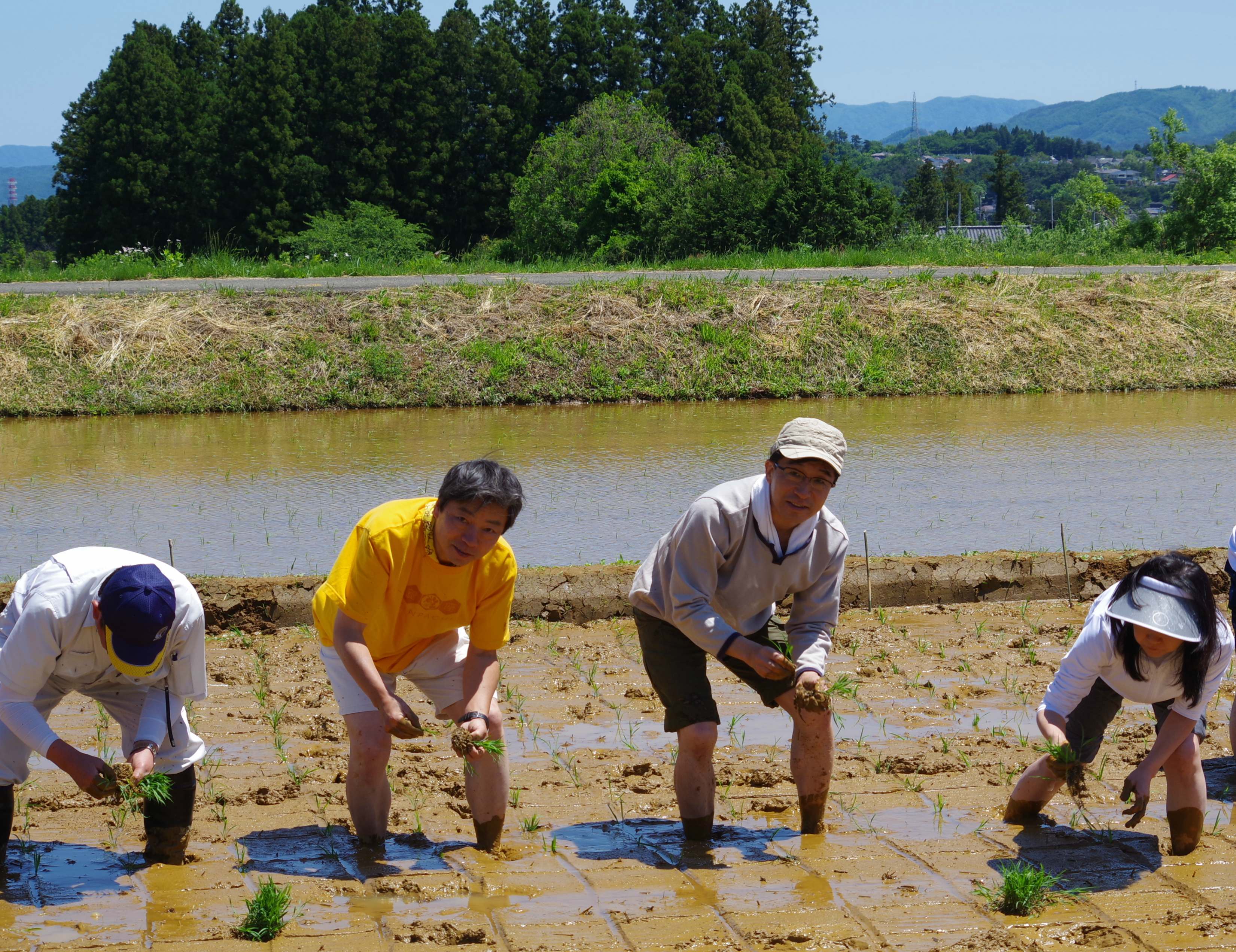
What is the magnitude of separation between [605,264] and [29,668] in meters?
20.9

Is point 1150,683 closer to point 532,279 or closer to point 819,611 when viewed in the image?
point 819,611

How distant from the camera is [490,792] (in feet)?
13.8

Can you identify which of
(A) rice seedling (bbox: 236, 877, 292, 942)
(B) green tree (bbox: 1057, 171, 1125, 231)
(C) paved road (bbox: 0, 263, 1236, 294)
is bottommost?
(A) rice seedling (bbox: 236, 877, 292, 942)

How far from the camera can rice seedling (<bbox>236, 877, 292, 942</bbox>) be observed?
138 inches

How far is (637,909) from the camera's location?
373cm

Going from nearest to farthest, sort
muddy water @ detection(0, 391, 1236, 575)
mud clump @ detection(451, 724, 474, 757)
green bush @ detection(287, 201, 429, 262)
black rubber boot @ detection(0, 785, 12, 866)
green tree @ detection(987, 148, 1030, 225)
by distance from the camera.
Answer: black rubber boot @ detection(0, 785, 12, 866), mud clump @ detection(451, 724, 474, 757), muddy water @ detection(0, 391, 1236, 575), green bush @ detection(287, 201, 429, 262), green tree @ detection(987, 148, 1030, 225)

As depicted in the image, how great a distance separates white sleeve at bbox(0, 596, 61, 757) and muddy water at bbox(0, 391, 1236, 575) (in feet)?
13.8

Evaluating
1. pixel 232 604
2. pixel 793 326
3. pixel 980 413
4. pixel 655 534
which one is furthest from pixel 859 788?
pixel 793 326

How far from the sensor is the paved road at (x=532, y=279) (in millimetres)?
19031

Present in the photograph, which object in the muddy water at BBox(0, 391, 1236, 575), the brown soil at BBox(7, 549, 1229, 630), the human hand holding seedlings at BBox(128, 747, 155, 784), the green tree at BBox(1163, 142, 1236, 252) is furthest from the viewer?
the green tree at BBox(1163, 142, 1236, 252)

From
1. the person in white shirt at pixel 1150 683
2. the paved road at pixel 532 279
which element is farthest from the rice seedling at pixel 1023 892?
the paved road at pixel 532 279

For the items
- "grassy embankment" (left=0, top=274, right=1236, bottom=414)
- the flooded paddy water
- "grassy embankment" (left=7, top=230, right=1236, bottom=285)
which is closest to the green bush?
"grassy embankment" (left=7, top=230, right=1236, bottom=285)

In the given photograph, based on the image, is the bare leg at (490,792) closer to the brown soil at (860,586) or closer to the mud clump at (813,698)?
the mud clump at (813,698)

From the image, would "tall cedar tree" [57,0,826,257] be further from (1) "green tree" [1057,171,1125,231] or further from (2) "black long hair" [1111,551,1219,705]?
(2) "black long hair" [1111,551,1219,705]
